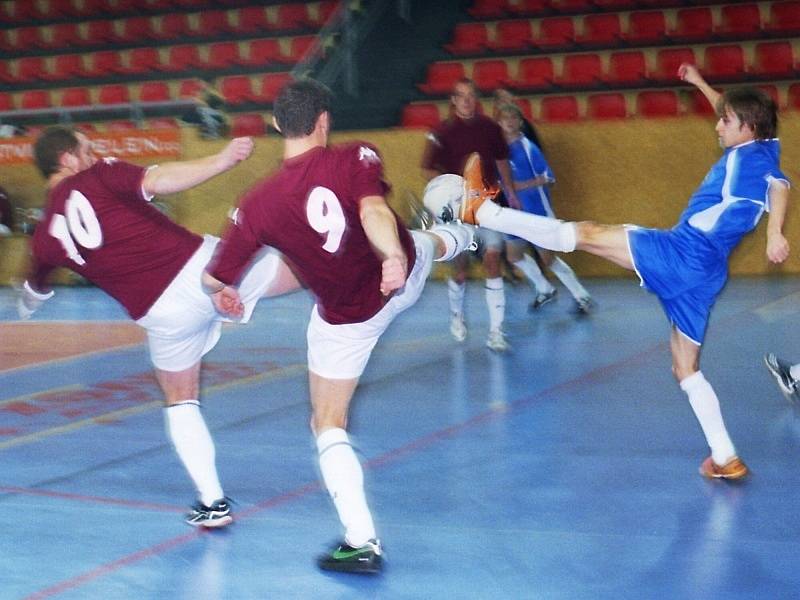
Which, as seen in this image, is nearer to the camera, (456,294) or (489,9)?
(456,294)

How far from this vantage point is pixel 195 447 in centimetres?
500

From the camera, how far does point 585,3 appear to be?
56.5 feet

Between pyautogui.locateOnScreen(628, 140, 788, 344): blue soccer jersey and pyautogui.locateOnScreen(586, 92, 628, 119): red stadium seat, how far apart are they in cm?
1059

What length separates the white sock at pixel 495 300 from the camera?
9312 millimetres

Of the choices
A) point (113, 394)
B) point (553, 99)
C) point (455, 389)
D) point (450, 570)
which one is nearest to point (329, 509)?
point (450, 570)

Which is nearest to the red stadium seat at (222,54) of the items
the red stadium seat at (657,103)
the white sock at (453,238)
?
the red stadium seat at (657,103)

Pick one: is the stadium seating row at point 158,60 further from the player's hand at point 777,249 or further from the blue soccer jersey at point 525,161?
the player's hand at point 777,249

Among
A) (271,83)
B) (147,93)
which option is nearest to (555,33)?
(271,83)

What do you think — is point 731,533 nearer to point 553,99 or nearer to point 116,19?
point 553,99

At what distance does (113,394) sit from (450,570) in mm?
4496

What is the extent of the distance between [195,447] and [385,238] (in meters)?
1.59

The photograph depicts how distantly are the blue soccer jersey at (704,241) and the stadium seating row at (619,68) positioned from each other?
10.4 m

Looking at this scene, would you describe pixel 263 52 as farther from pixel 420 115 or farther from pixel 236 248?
pixel 236 248

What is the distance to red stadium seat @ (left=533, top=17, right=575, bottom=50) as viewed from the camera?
16844 mm
